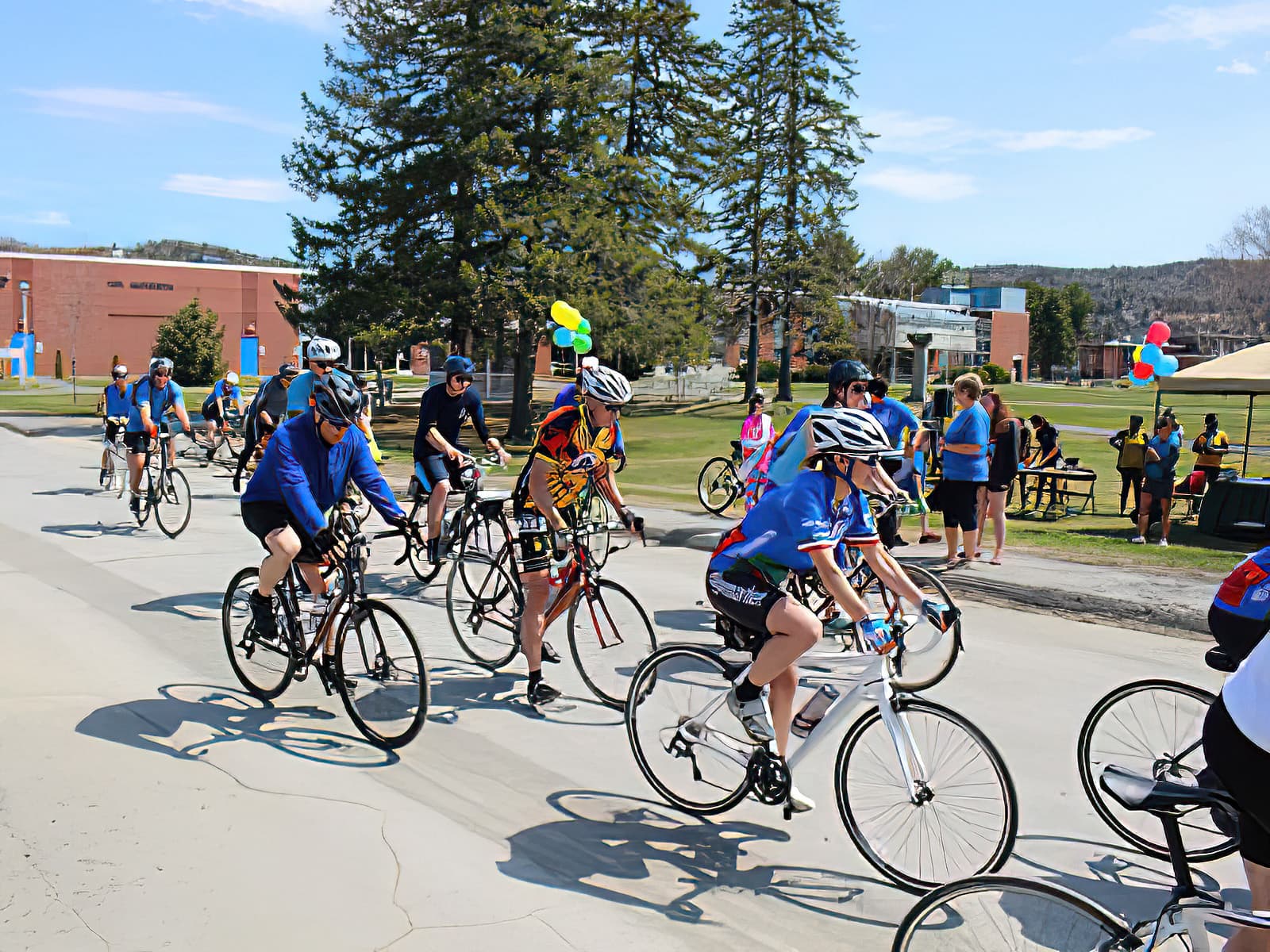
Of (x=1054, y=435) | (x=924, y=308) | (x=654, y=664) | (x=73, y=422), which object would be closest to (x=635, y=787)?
(x=654, y=664)

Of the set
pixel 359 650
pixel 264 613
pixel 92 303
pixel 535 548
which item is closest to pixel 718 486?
pixel 535 548

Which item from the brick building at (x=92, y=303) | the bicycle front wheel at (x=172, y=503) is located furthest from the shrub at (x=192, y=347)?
the bicycle front wheel at (x=172, y=503)

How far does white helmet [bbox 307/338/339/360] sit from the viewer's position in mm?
7660

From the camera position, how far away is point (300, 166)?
100 ft

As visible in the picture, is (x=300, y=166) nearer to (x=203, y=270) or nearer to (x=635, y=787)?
(x=635, y=787)

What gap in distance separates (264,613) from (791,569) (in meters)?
3.54

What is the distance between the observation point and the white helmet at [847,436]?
473 centimetres

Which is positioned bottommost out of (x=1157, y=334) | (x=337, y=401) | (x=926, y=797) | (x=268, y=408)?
(x=926, y=797)

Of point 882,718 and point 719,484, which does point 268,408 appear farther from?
point 882,718

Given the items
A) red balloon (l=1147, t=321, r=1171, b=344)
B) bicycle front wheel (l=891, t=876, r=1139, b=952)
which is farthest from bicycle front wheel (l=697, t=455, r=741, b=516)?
bicycle front wheel (l=891, t=876, r=1139, b=952)

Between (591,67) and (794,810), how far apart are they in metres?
27.7

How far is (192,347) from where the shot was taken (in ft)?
205

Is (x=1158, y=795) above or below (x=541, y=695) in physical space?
above

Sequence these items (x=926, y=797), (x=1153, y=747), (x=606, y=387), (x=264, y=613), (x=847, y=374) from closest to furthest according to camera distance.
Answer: (x=926, y=797) < (x=1153, y=747) < (x=606, y=387) < (x=264, y=613) < (x=847, y=374)
